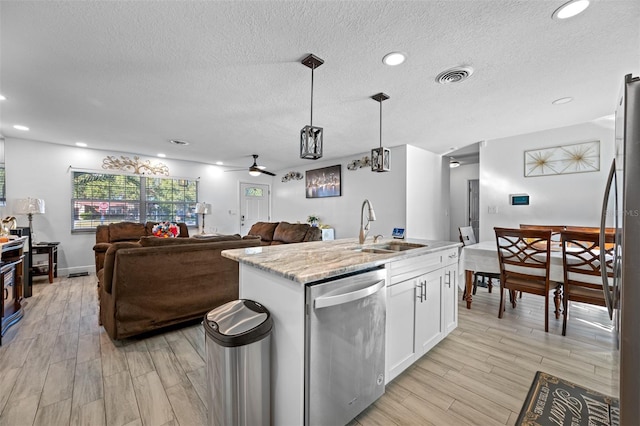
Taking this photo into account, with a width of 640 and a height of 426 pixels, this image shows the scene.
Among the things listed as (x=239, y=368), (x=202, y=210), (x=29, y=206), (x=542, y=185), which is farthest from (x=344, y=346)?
(x=202, y=210)

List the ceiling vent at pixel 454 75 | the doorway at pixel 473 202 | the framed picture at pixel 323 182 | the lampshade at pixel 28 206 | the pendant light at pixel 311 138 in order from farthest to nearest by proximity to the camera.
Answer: the doorway at pixel 473 202
the framed picture at pixel 323 182
the lampshade at pixel 28 206
the ceiling vent at pixel 454 75
the pendant light at pixel 311 138

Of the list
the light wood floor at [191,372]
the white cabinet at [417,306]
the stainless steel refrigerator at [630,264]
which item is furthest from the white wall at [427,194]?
the stainless steel refrigerator at [630,264]

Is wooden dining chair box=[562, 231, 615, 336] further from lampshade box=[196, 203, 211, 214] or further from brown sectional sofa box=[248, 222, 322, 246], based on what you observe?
lampshade box=[196, 203, 211, 214]

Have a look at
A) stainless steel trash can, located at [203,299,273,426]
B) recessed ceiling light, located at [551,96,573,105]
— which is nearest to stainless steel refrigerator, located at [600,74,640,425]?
stainless steel trash can, located at [203,299,273,426]

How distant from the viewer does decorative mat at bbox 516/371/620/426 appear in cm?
154

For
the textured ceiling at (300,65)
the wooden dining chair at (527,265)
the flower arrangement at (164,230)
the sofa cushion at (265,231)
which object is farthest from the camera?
the sofa cushion at (265,231)

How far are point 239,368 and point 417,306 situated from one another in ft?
4.37

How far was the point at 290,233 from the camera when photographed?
552 cm

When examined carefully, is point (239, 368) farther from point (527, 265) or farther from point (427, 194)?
point (427, 194)

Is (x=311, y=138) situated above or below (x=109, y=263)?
above

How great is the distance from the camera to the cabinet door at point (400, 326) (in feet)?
5.76

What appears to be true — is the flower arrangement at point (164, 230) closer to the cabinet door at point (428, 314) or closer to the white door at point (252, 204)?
the white door at point (252, 204)

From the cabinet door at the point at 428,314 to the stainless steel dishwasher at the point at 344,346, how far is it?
0.51m

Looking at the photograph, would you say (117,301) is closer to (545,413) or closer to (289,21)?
(289,21)
